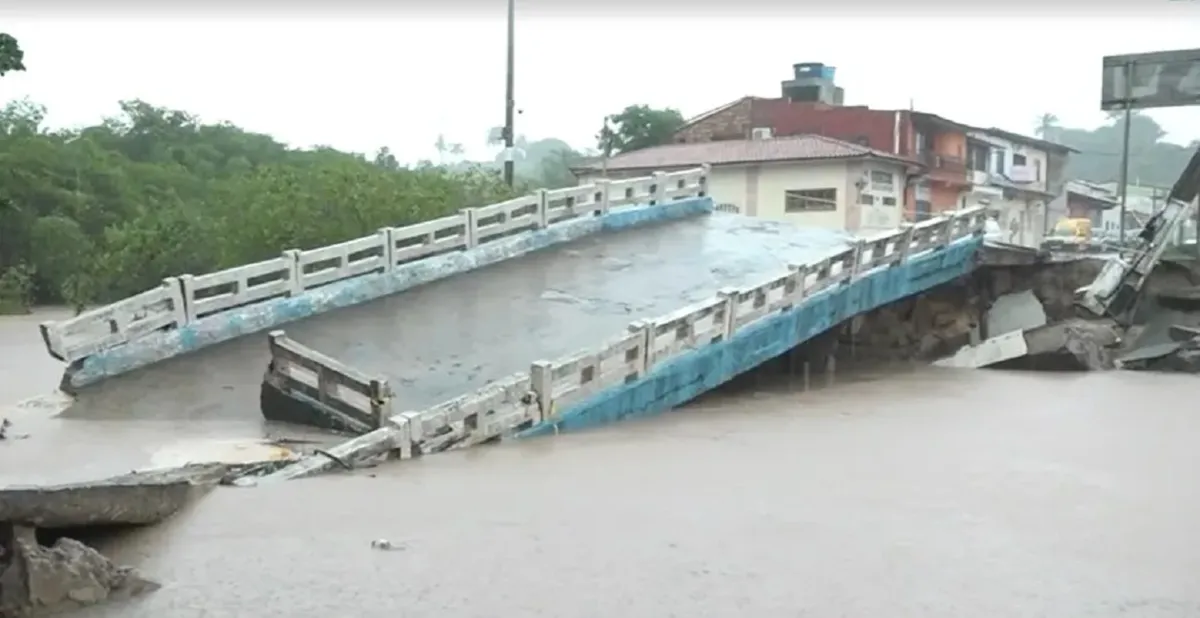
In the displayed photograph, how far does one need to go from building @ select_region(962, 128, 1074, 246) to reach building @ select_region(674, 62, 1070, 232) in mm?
54

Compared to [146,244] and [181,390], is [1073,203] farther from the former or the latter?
[181,390]

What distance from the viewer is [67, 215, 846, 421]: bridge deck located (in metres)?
11.4

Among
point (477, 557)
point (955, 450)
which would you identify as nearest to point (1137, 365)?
point (955, 450)

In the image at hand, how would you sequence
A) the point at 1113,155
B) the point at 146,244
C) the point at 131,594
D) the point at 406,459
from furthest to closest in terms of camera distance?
the point at 1113,155 < the point at 146,244 < the point at 406,459 < the point at 131,594

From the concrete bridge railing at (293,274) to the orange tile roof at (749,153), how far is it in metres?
14.9

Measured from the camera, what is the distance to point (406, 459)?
928 cm

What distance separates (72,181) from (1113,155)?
6137cm

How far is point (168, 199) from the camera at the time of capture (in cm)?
3684

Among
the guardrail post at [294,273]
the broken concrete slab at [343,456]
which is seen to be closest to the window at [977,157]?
the guardrail post at [294,273]

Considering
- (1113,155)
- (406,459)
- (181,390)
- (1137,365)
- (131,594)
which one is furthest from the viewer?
(1113,155)

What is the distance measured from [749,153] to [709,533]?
93.7 feet

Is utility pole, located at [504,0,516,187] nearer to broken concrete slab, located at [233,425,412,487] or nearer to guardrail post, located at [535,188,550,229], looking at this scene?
guardrail post, located at [535,188,550,229]

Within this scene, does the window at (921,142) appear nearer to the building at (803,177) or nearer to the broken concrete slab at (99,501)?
the building at (803,177)

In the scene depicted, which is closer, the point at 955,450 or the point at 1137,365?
the point at 955,450
